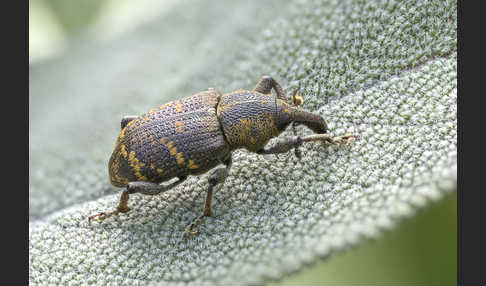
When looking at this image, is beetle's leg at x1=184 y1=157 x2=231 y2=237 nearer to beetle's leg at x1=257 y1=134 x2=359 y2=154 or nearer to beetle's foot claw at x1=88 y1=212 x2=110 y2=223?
beetle's leg at x1=257 y1=134 x2=359 y2=154

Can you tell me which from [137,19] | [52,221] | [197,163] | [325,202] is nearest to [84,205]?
[52,221]

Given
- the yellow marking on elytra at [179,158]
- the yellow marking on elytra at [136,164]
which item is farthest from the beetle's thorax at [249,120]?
the yellow marking on elytra at [136,164]

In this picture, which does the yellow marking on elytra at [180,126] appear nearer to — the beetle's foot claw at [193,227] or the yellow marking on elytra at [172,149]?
the yellow marking on elytra at [172,149]

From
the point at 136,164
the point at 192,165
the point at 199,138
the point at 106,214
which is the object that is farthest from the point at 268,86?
the point at 106,214

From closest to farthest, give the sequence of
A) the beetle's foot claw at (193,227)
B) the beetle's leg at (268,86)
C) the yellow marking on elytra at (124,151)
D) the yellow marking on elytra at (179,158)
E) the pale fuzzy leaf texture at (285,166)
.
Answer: the pale fuzzy leaf texture at (285,166) < the beetle's foot claw at (193,227) < the yellow marking on elytra at (179,158) < the yellow marking on elytra at (124,151) < the beetle's leg at (268,86)

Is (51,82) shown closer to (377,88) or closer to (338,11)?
(338,11)

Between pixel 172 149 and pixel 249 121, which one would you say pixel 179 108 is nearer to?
pixel 172 149

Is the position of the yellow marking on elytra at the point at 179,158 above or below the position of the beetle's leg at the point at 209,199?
above
